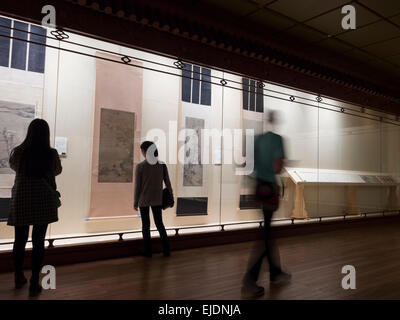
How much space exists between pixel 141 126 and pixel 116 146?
44cm

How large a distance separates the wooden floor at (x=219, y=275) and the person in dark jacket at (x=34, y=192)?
434 millimetres

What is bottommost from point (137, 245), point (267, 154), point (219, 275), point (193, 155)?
point (219, 275)

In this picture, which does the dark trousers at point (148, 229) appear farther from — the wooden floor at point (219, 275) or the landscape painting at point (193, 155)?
the landscape painting at point (193, 155)

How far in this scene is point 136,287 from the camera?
293 cm

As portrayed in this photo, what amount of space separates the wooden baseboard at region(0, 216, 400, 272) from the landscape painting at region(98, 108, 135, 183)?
33.1 inches

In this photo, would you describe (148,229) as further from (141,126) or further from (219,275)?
(141,126)

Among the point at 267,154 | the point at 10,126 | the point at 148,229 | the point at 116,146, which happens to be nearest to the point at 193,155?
the point at 116,146

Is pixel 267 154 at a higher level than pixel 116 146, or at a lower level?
lower

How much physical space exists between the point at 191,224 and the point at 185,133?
1.35 meters

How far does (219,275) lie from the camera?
3375 millimetres

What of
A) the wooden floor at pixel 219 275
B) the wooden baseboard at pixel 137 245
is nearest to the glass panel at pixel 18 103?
the wooden baseboard at pixel 137 245

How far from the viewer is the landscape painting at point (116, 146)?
4.05 metres
